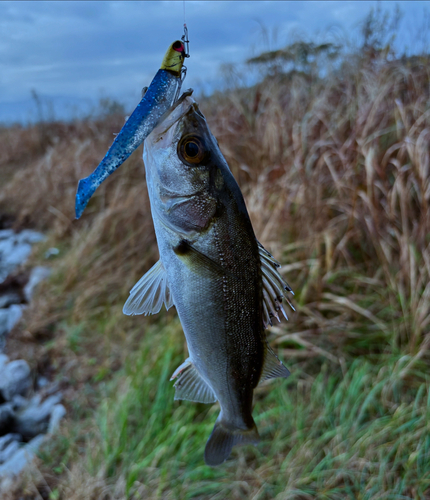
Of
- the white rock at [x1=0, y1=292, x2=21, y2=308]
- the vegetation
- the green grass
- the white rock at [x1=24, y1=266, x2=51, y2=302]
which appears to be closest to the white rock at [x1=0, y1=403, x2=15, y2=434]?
the vegetation

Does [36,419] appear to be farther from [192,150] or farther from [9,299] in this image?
[192,150]

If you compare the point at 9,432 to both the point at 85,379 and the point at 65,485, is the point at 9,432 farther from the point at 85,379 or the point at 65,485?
the point at 65,485

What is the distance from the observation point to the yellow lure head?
0.72 metres

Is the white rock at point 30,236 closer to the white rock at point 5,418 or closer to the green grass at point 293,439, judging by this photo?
the white rock at point 5,418

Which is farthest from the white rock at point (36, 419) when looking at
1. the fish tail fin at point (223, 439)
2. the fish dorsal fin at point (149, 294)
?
the fish dorsal fin at point (149, 294)

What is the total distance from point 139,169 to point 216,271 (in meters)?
4.69

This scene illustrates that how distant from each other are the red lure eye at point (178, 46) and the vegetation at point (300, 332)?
87.9 inches

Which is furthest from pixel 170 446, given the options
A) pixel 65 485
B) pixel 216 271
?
pixel 216 271

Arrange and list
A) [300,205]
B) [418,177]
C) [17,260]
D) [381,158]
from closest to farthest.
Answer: [418,177] → [300,205] → [381,158] → [17,260]

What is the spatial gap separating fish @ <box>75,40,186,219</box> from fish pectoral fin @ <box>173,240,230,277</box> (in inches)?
8.9

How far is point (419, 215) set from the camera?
130 inches

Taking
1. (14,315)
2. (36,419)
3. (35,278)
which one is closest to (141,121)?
(36,419)

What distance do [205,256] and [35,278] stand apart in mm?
5064

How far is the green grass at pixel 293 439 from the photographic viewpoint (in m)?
2.28
